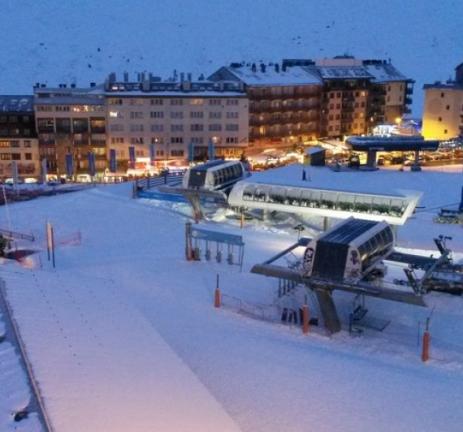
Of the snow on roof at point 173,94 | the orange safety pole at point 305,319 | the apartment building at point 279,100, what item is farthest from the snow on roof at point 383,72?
the orange safety pole at point 305,319

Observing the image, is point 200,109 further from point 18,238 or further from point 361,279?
point 361,279

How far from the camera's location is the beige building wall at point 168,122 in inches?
2781

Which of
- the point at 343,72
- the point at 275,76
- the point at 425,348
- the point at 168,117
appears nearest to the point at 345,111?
the point at 343,72

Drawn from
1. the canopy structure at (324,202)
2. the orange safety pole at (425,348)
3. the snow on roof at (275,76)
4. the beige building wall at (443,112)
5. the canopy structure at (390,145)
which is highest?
the snow on roof at (275,76)

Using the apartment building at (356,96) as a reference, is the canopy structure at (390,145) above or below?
below

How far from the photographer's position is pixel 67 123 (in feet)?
232

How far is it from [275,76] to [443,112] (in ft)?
64.6

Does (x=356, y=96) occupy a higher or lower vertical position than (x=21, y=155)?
higher

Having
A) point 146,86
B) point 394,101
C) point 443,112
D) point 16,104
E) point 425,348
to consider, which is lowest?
point 425,348

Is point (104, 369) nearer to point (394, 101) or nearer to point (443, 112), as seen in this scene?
point (443, 112)

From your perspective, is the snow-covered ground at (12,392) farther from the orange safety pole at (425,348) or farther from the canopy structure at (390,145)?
the canopy structure at (390,145)

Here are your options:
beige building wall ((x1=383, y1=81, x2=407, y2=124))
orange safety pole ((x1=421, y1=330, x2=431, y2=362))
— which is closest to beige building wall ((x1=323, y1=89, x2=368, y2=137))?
beige building wall ((x1=383, y1=81, x2=407, y2=124))

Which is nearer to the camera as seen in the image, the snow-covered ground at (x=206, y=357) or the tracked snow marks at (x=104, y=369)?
the tracked snow marks at (x=104, y=369)

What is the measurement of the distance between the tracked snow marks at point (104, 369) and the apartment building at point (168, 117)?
2142 inches
